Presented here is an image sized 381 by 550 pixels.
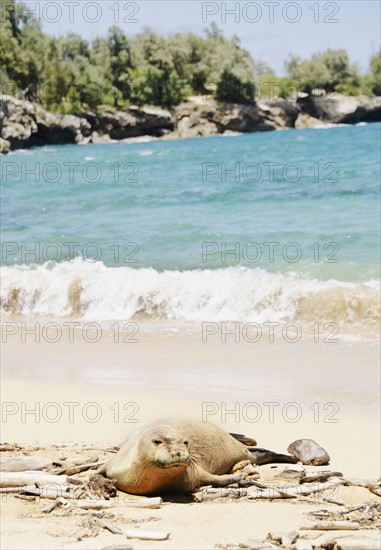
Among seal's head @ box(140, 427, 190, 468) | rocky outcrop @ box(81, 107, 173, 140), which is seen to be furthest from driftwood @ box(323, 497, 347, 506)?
rocky outcrop @ box(81, 107, 173, 140)

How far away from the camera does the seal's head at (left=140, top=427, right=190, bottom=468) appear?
5.36 m

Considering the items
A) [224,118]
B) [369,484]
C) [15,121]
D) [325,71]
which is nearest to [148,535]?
[369,484]

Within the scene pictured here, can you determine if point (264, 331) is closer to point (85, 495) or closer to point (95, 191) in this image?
point (85, 495)

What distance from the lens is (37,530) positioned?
15.6 ft

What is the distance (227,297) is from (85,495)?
837cm

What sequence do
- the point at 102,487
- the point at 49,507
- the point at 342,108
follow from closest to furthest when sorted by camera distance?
the point at 49,507 < the point at 102,487 < the point at 342,108

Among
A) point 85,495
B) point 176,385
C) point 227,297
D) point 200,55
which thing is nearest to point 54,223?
point 227,297

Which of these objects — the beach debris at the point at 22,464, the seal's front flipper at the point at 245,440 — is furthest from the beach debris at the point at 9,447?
the seal's front flipper at the point at 245,440

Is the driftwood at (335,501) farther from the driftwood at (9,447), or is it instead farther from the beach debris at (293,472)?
the driftwood at (9,447)

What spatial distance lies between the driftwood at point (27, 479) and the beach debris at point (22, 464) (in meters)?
0.21

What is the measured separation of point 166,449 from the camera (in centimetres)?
540

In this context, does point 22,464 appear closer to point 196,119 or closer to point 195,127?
point 195,127

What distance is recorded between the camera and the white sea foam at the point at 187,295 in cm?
1305

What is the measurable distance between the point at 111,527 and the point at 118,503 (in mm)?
579
